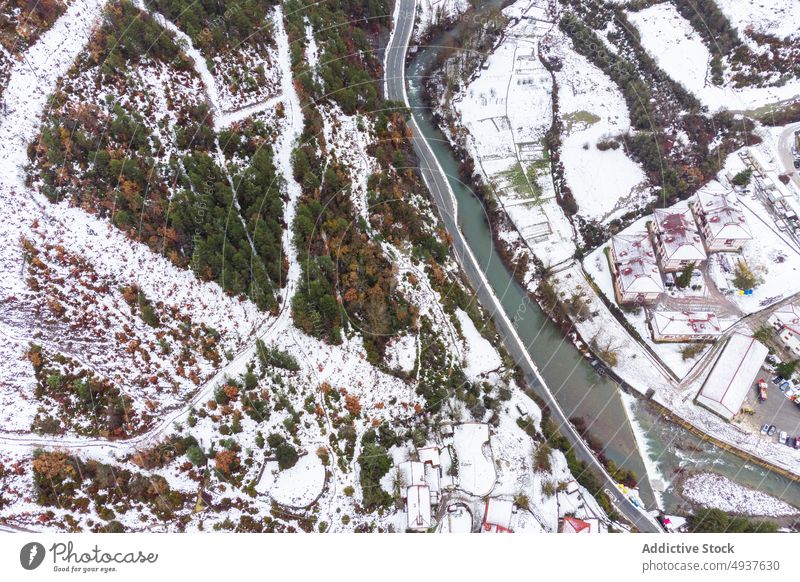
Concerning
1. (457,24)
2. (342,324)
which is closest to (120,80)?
(342,324)

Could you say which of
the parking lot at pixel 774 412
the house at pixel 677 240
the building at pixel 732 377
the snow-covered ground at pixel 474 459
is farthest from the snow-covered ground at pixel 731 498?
the house at pixel 677 240

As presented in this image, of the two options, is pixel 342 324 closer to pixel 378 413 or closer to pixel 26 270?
pixel 378 413

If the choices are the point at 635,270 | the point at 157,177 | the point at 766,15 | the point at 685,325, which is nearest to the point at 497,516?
the point at 685,325

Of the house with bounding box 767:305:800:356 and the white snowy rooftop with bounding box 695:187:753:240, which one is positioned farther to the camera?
the white snowy rooftop with bounding box 695:187:753:240

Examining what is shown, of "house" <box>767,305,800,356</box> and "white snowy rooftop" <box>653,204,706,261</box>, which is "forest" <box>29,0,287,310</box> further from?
"house" <box>767,305,800,356</box>

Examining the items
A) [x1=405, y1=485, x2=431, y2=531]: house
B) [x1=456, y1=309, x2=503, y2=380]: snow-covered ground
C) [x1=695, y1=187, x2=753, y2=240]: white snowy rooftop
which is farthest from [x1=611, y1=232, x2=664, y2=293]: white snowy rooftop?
[x1=405, y1=485, x2=431, y2=531]: house
